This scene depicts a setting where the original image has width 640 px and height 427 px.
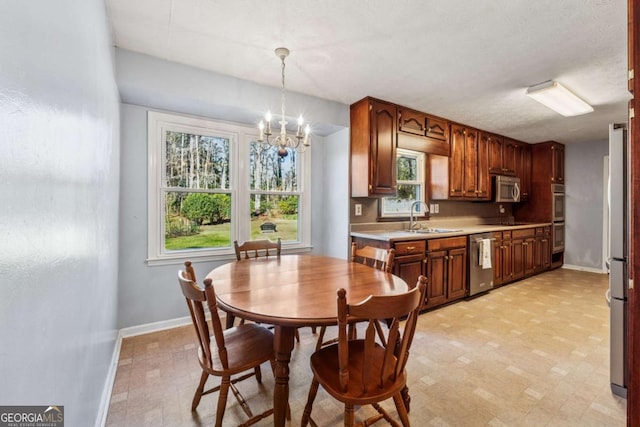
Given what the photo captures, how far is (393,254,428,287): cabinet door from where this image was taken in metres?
3.05

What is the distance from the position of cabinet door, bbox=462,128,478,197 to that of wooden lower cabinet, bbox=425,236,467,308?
116cm

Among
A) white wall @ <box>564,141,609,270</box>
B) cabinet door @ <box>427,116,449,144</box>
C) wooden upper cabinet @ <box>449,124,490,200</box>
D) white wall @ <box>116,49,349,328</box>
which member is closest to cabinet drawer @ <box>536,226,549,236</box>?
white wall @ <box>564,141,609,270</box>

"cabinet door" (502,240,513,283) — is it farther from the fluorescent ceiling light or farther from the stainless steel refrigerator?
the stainless steel refrigerator

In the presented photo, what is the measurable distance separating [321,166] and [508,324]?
2.84 m

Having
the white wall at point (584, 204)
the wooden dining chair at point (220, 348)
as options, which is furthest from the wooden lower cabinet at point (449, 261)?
Answer: the wooden dining chair at point (220, 348)

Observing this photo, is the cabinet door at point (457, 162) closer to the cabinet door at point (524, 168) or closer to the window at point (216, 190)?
the cabinet door at point (524, 168)

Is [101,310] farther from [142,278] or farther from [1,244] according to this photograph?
[1,244]

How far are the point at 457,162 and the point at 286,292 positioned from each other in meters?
3.73

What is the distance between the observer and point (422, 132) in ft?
12.5

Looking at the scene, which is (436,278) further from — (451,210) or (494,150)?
(494,150)

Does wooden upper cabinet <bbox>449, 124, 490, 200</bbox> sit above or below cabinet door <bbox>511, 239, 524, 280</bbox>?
above

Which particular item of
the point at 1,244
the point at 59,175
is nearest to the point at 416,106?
the point at 59,175

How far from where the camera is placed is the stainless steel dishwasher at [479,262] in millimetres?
3713

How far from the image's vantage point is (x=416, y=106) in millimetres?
3590
